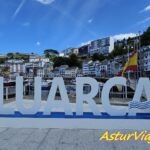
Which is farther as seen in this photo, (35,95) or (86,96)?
(35,95)

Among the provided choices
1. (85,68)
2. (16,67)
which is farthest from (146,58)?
(16,67)

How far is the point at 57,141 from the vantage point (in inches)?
284

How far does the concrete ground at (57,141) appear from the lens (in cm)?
665

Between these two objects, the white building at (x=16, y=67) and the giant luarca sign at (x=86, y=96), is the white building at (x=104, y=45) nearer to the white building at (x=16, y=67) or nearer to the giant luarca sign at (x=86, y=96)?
the white building at (x=16, y=67)

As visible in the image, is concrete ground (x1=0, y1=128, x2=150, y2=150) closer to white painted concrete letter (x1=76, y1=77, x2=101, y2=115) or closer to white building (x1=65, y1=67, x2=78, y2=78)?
white painted concrete letter (x1=76, y1=77, x2=101, y2=115)

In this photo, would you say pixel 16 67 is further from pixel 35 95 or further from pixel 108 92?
pixel 108 92

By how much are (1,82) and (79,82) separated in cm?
255

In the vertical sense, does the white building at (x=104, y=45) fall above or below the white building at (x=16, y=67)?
above

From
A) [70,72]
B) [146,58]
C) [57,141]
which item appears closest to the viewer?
[57,141]

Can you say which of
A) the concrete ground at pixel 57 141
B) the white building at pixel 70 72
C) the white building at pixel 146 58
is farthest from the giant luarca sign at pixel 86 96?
the white building at pixel 70 72

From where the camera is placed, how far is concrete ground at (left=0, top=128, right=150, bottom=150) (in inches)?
262

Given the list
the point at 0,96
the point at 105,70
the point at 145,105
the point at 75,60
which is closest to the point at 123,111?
the point at 145,105

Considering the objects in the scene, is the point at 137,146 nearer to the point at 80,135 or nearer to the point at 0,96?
the point at 80,135

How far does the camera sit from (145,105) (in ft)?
29.9
